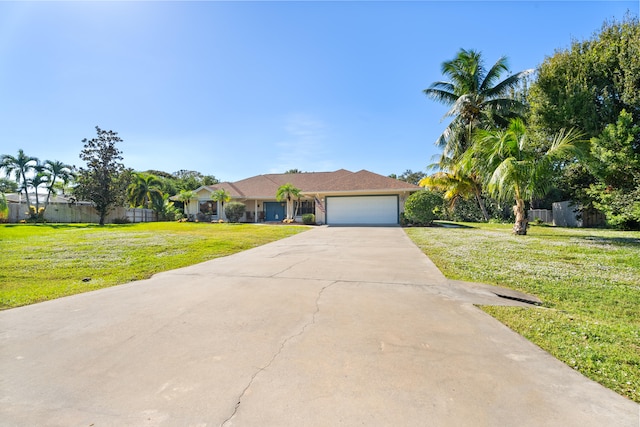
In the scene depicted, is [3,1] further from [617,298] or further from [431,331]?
[617,298]

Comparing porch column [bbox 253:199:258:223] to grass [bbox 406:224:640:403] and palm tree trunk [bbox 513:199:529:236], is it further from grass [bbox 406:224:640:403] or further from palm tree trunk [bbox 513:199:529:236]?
palm tree trunk [bbox 513:199:529:236]

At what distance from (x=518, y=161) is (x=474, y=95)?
9.31 metres

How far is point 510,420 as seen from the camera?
1.98 m

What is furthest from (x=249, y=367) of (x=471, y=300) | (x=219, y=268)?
(x=219, y=268)

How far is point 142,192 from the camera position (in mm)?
34250

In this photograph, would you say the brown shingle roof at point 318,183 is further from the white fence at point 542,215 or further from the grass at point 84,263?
the grass at point 84,263

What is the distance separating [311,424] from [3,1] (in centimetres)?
1078

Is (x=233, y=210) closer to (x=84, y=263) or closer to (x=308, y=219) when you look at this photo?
(x=308, y=219)

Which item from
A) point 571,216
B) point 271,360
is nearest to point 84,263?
point 271,360

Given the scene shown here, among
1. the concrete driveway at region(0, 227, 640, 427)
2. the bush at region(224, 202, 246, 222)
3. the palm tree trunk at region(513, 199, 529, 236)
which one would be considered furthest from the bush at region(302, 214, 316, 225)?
the concrete driveway at region(0, 227, 640, 427)

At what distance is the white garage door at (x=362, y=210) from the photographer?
936 inches

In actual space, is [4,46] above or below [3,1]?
below

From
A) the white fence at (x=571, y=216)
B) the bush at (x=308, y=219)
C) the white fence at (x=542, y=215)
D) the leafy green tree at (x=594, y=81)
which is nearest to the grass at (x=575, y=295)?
the leafy green tree at (x=594, y=81)

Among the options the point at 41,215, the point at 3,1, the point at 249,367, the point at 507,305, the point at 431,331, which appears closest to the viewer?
the point at 249,367
